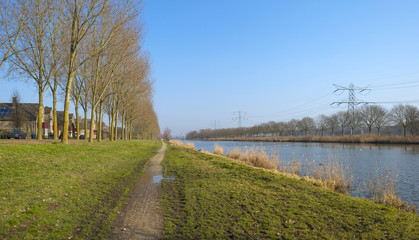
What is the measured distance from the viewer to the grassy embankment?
495cm

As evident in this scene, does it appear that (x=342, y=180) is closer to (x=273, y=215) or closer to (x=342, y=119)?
(x=273, y=215)

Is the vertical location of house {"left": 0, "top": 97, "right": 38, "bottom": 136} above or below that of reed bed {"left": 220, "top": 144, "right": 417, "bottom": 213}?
above

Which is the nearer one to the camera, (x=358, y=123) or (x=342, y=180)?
(x=342, y=180)

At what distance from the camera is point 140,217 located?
585 centimetres

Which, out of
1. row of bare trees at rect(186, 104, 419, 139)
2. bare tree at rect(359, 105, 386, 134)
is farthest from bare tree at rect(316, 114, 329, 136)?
bare tree at rect(359, 105, 386, 134)

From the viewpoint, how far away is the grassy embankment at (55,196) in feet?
16.2

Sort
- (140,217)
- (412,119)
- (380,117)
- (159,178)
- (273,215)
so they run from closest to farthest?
(140,217), (273,215), (159,178), (412,119), (380,117)

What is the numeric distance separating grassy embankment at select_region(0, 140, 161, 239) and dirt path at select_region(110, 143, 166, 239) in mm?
233

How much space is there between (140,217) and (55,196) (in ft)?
8.65

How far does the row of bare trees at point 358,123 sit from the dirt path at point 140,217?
51810 millimetres

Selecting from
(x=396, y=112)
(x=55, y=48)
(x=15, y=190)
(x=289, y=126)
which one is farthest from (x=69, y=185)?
(x=289, y=126)

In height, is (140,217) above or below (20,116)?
below

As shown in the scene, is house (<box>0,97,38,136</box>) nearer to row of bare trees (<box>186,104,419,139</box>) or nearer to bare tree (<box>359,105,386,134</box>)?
row of bare trees (<box>186,104,419,139</box>)

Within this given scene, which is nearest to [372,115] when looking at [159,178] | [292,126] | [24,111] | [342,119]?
[342,119]
